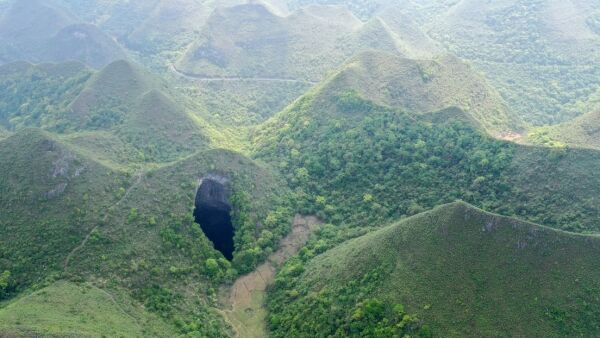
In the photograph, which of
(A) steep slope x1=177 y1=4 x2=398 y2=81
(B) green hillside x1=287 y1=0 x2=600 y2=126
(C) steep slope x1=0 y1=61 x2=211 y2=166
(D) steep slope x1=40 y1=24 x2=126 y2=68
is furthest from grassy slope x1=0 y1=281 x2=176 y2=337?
(D) steep slope x1=40 y1=24 x2=126 y2=68

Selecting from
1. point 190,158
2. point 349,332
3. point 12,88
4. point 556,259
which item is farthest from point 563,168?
point 12,88

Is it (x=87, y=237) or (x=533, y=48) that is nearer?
(x=87, y=237)

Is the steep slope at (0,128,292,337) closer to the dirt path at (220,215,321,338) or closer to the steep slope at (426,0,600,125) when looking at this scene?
the dirt path at (220,215,321,338)

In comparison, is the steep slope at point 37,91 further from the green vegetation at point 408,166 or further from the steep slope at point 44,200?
the green vegetation at point 408,166

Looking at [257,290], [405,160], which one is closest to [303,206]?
[257,290]

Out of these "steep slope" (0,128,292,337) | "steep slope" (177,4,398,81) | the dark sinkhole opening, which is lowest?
"steep slope" (177,4,398,81)

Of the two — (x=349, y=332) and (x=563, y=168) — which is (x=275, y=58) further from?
(x=349, y=332)

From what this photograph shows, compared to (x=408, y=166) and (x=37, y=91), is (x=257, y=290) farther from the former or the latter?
(x=37, y=91)
